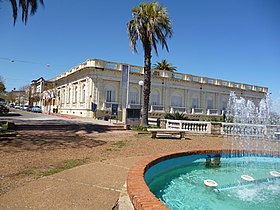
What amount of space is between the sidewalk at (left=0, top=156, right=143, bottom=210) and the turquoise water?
1038 mm

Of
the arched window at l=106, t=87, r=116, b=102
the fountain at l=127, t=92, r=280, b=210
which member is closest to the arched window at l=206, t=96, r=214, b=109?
the arched window at l=106, t=87, r=116, b=102

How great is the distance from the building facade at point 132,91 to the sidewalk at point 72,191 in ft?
66.2

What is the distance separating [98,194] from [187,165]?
4195 mm

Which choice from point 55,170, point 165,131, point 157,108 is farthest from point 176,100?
point 55,170

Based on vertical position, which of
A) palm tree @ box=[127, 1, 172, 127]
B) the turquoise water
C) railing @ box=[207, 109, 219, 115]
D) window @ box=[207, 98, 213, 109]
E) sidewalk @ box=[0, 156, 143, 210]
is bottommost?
the turquoise water

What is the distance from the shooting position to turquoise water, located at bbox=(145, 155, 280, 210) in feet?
14.4

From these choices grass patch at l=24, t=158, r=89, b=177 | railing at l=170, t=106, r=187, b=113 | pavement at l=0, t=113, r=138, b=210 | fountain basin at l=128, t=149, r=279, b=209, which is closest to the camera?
fountain basin at l=128, t=149, r=279, b=209

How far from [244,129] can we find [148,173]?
14.0 metres

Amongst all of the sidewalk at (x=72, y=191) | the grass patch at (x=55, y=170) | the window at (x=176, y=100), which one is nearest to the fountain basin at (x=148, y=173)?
the sidewalk at (x=72, y=191)

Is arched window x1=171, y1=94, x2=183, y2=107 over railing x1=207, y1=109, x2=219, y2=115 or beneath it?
over

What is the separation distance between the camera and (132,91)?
114 ft

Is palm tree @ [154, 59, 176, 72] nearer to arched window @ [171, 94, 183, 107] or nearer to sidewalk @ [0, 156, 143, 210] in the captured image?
arched window @ [171, 94, 183, 107]

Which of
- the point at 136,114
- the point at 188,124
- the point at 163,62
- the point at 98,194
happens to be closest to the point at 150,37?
the point at 136,114

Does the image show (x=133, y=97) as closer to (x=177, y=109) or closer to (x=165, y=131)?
(x=177, y=109)
